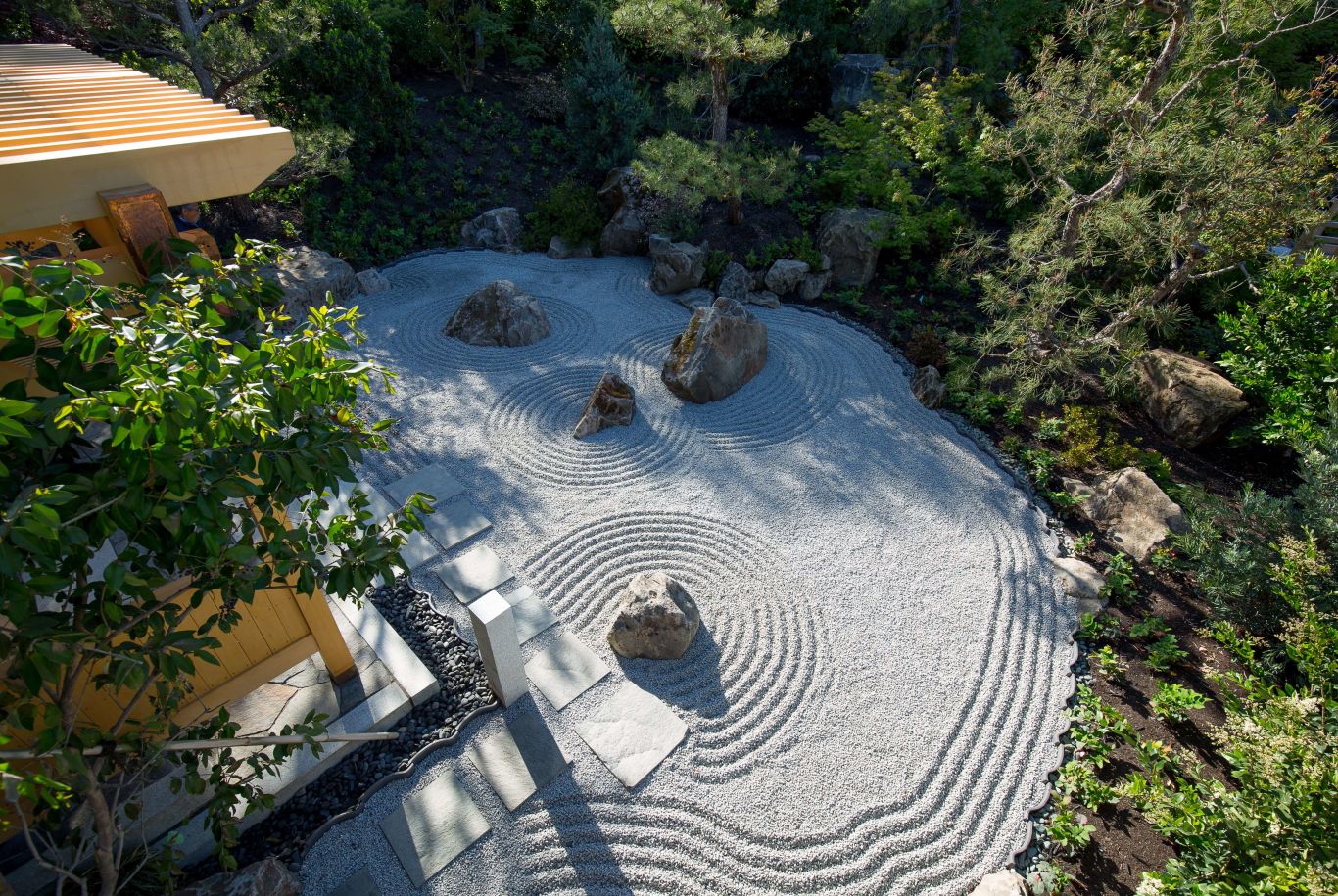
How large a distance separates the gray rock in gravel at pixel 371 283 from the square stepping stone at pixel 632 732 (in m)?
8.95

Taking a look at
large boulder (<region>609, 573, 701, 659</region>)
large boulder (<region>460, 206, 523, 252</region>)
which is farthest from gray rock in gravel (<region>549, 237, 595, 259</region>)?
large boulder (<region>609, 573, 701, 659</region>)

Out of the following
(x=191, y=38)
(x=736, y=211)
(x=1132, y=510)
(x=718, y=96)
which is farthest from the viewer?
(x=736, y=211)

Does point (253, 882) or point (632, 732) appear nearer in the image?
point (253, 882)

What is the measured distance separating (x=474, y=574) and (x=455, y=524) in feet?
2.41

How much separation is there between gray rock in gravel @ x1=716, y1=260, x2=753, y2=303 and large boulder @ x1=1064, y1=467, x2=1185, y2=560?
598 centimetres

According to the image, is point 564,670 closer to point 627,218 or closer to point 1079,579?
Answer: point 1079,579

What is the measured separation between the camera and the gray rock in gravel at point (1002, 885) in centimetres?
383

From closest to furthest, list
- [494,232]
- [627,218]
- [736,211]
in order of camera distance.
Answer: [736,211] → [627,218] → [494,232]

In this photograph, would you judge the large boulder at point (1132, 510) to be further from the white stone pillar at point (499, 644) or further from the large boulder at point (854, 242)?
the white stone pillar at point (499, 644)

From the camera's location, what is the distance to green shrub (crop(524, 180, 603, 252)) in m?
12.5

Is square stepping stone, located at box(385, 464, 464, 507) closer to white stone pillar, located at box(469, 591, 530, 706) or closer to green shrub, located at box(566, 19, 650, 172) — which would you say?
white stone pillar, located at box(469, 591, 530, 706)

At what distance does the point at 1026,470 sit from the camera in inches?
290

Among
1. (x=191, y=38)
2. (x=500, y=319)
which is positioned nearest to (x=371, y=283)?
(x=500, y=319)

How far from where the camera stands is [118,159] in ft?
10.2
